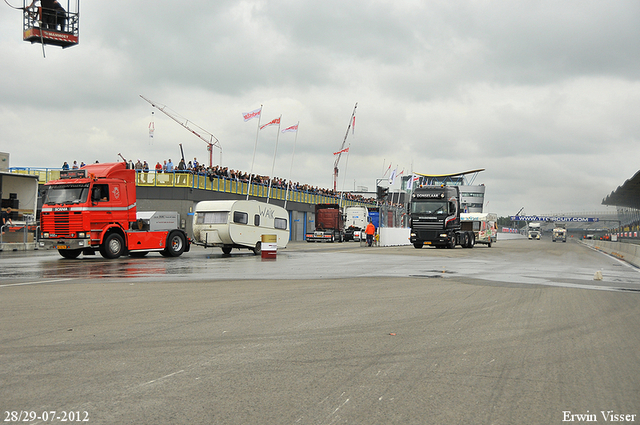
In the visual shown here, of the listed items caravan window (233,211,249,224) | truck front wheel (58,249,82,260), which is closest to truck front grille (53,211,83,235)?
truck front wheel (58,249,82,260)

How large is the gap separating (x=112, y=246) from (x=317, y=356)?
60.0ft

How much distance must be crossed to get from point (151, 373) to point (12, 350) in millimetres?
1974

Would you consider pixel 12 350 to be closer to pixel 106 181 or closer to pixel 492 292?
pixel 492 292

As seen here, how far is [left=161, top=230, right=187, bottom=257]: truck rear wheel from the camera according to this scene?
2489cm

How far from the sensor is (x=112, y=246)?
22.4m

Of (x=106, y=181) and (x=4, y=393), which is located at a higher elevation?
(x=106, y=181)

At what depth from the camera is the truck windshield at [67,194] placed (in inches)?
852

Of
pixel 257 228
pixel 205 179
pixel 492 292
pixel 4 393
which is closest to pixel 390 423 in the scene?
pixel 4 393

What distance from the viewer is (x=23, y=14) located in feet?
114

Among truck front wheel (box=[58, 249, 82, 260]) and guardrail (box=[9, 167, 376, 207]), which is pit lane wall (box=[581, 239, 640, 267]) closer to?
truck front wheel (box=[58, 249, 82, 260])

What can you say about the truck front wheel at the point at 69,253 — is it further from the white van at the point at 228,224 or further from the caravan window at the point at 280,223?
the caravan window at the point at 280,223

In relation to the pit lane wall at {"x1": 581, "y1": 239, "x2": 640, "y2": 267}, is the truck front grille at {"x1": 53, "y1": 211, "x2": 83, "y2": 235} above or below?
above

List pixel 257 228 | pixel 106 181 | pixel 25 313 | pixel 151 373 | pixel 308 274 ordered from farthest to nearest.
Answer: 1. pixel 257 228
2. pixel 106 181
3. pixel 308 274
4. pixel 25 313
5. pixel 151 373

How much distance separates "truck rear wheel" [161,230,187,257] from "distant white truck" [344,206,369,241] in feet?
114
